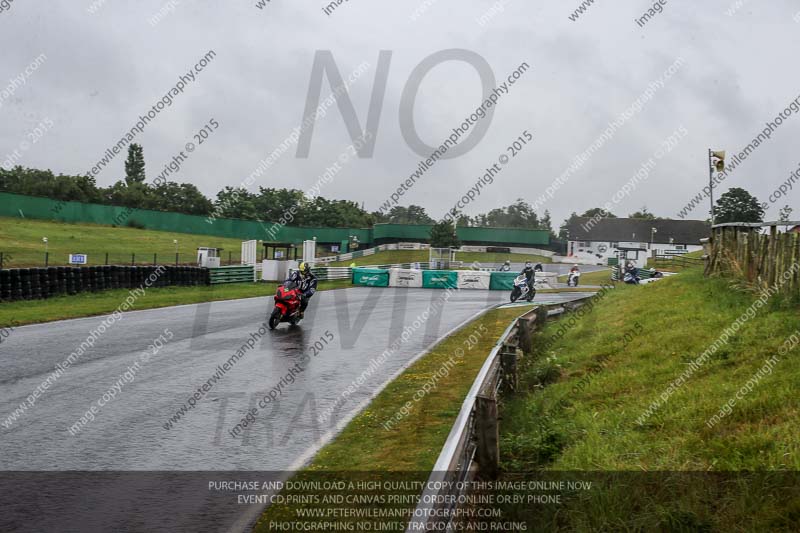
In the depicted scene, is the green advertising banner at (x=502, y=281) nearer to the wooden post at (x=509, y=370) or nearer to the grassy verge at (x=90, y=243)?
the grassy verge at (x=90, y=243)

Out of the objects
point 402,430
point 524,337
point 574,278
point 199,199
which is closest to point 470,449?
point 402,430

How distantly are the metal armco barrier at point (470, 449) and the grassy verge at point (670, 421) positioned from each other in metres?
0.51

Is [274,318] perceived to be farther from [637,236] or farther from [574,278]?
[637,236]

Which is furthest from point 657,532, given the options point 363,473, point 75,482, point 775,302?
point 775,302

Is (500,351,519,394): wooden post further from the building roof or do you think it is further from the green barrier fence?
the building roof

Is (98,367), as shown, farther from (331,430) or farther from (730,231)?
(730,231)

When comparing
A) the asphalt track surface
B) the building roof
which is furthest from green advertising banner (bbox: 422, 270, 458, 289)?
the building roof

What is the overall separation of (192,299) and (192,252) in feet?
87.0

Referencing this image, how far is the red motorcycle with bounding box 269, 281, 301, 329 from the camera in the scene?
56.8 ft

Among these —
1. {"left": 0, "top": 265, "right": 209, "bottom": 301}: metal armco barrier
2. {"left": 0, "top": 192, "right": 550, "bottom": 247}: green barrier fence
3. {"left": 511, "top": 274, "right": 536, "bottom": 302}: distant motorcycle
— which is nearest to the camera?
{"left": 0, "top": 265, "right": 209, "bottom": 301}: metal armco barrier

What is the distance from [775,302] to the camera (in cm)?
1024

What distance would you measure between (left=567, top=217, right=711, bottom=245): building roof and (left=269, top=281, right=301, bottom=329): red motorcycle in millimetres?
95609

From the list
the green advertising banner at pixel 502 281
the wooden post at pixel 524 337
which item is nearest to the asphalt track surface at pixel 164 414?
the wooden post at pixel 524 337

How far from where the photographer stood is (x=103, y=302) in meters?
22.5
